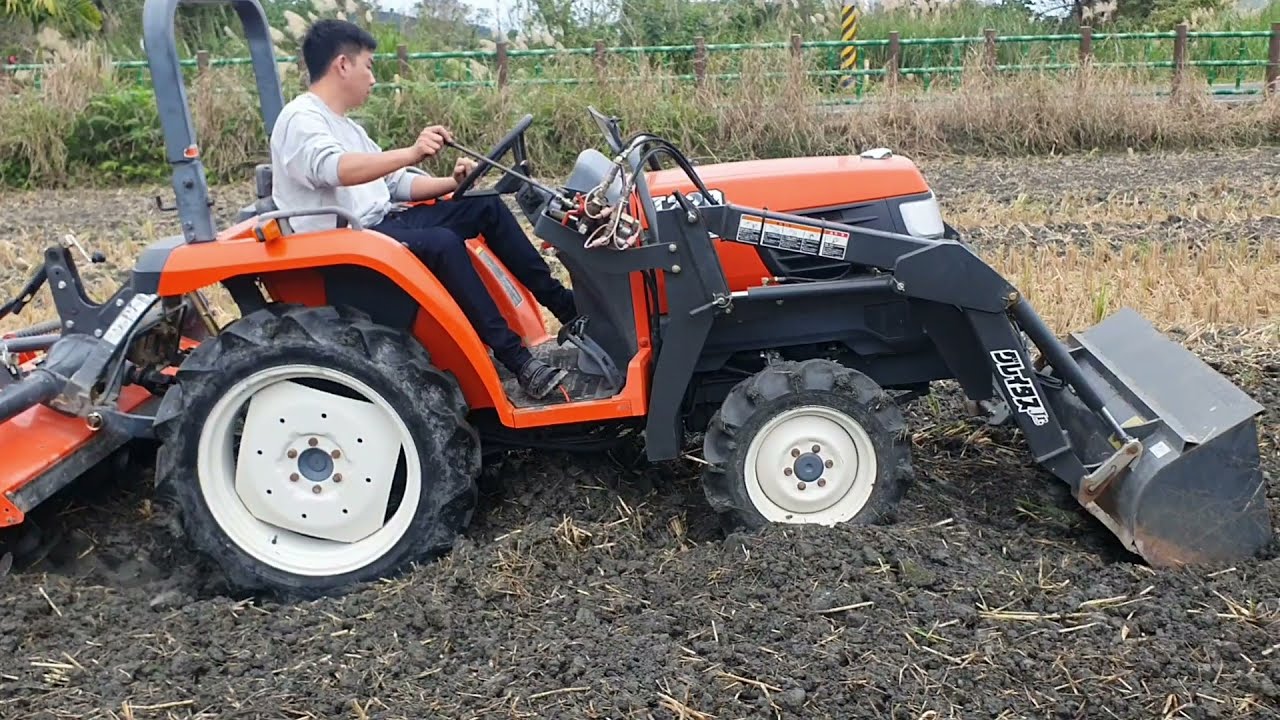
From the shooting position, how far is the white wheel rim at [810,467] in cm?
379

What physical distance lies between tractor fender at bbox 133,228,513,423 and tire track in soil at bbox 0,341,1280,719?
1.99ft

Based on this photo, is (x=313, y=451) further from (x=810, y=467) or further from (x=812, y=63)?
(x=812, y=63)

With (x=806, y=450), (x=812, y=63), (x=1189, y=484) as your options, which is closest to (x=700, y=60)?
(x=812, y=63)

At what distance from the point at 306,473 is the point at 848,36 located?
631 inches

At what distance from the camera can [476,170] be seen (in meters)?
4.02

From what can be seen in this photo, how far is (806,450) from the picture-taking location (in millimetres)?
3803

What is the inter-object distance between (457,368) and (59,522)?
1.57 m

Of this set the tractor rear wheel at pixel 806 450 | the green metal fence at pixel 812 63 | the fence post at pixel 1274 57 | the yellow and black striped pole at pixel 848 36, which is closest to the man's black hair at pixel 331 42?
the tractor rear wheel at pixel 806 450

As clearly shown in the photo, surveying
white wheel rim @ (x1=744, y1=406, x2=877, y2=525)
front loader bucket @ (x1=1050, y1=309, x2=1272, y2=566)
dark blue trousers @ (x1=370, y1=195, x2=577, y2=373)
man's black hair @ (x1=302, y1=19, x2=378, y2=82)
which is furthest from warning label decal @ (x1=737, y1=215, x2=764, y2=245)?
man's black hair @ (x1=302, y1=19, x2=378, y2=82)

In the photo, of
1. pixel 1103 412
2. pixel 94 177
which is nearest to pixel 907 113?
pixel 94 177

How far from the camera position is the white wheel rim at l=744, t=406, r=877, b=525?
3.79 meters

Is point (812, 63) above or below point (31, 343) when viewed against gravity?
above

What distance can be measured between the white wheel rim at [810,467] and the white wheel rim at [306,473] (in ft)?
3.46

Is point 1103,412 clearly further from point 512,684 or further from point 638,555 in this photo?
point 512,684
